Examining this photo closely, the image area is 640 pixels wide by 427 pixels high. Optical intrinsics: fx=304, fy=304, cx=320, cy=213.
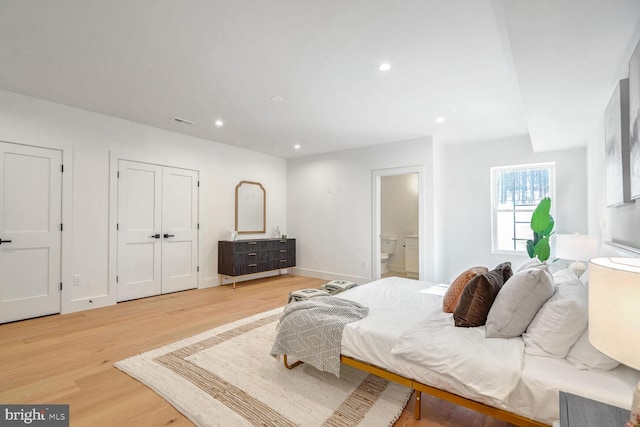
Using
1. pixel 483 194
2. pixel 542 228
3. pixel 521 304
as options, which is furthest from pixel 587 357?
pixel 483 194

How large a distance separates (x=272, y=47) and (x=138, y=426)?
2.78m

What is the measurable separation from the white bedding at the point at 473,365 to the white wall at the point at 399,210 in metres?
4.79

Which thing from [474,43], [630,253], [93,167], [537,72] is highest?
[474,43]

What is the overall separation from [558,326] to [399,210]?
5.64 meters

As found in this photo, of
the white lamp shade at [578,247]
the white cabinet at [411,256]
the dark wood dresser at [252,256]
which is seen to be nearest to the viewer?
the white lamp shade at [578,247]

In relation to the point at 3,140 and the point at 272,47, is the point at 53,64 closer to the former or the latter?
the point at 3,140

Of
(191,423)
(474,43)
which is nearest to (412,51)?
(474,43)

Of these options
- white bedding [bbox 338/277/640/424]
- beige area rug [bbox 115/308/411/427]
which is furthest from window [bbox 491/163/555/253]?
beige area rug [bbox 115/308/411/427]

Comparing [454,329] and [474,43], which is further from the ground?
[474,43]

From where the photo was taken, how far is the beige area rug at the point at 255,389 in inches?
72.6

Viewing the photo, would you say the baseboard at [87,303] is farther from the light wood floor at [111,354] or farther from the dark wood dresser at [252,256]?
the dark wood dresser at [252,256]

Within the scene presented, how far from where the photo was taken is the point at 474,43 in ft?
7.73

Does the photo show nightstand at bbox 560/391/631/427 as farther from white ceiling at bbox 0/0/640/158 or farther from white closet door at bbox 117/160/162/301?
white closet door at bbox 117/160/162/301

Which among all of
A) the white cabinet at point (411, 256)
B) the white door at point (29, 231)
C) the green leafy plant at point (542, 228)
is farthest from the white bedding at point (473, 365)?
the white cabinet at point (411, 256)
